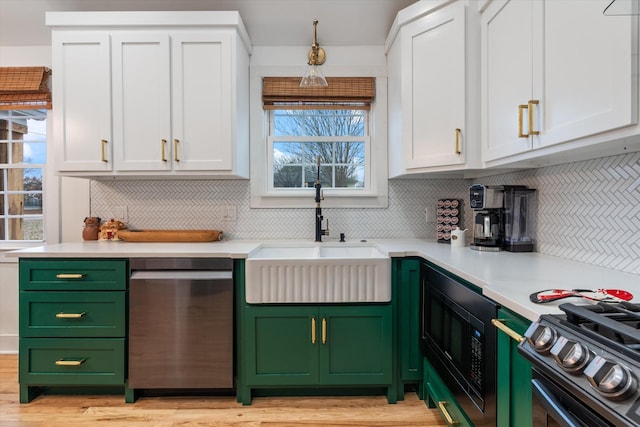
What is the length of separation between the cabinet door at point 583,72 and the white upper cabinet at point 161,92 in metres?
1.72

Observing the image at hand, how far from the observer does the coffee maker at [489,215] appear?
208cm

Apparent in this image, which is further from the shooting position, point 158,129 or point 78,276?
point 158,129

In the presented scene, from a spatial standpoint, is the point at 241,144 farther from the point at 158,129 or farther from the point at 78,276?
the point at 78,276

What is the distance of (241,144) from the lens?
8.27 feet

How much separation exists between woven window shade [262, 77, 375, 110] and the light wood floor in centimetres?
203

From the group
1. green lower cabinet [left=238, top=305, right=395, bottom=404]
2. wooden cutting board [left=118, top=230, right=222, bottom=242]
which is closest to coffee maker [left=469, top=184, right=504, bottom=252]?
green lower cabinet [left=238, top=305, right=395, bottom=404]

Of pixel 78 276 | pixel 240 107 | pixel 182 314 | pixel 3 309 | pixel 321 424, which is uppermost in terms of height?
pixel 240 107

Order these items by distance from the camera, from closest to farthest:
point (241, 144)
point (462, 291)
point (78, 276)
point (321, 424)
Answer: point (462, 291), point (321, 424), point (78, 276), point (241, 144)

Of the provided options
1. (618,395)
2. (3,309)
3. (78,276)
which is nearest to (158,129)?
(78,276)

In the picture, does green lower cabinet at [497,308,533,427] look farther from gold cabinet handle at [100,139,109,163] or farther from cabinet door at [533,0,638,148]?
gold cabinet handle at [100,139,109,163]

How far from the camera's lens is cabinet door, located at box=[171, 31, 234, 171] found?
2.32 metres

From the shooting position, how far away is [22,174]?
9.46 ft

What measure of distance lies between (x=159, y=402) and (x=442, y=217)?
2152mm

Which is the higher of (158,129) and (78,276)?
(158,129)
